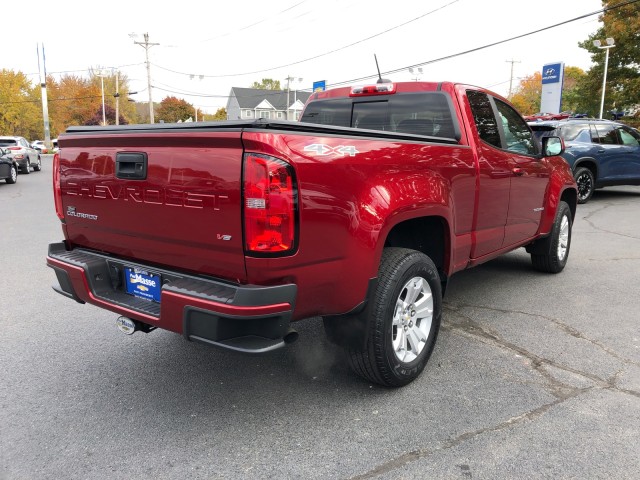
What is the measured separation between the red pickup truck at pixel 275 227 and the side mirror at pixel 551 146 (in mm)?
1383

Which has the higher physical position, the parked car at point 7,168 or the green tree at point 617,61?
the green tree at point 617,61

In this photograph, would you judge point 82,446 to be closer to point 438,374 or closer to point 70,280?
point 70,280

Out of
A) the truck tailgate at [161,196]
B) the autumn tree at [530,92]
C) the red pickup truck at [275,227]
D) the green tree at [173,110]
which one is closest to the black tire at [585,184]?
the red pickup truck at [275,227]

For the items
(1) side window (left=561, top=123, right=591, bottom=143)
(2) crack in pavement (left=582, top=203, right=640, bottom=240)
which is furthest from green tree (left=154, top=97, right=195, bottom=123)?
(2) crack in pavement (left=582, top=203, right=640, bottom=240)

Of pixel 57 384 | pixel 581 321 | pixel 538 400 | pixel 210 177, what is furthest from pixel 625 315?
pixel 57 384

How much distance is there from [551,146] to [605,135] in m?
8.32

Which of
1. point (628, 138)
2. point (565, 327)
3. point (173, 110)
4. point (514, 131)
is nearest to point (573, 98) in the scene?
point (628, 138)

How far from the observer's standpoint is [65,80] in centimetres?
7469

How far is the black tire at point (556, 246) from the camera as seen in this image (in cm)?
569

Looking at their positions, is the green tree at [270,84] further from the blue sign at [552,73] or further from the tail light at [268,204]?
the tail light at [268,204]

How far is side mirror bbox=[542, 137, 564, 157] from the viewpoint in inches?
201

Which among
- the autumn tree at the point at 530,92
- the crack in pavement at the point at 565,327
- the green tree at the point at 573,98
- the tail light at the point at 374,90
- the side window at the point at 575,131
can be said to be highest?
the autumn tree at the point at 530,92

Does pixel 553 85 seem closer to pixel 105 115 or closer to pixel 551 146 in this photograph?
pixel 551 146

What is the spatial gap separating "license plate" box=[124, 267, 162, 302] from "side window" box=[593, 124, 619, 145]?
11908mm
